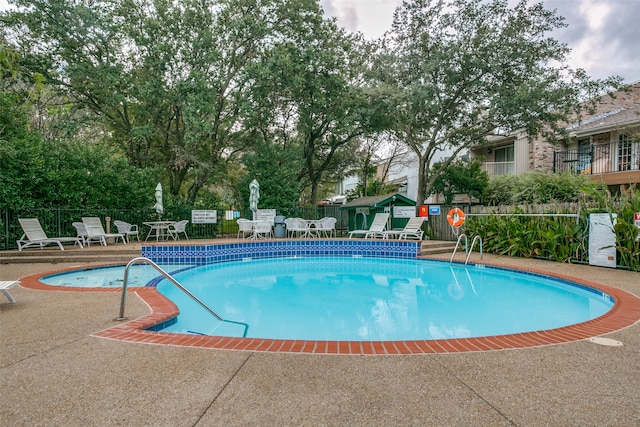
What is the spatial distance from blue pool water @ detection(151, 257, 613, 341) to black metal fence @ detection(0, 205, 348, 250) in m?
5.87

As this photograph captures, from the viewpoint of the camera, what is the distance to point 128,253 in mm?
9992

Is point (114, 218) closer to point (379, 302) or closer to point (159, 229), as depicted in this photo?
point (159, 229)

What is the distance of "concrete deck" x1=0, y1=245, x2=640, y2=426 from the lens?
1917 mm

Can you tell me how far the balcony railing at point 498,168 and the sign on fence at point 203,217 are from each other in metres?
14.9

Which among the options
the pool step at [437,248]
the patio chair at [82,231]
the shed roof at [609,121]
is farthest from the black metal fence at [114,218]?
the shed roof at [609,121]

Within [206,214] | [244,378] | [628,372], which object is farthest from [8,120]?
[628,372]

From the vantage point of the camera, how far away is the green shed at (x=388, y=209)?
1538cm

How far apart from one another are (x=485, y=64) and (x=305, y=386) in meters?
15.8

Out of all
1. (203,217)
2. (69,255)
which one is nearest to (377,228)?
(203,217)

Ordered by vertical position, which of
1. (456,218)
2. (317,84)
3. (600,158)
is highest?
(317,84)

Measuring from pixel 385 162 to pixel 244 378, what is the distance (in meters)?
26.4

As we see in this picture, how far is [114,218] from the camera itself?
1346cm

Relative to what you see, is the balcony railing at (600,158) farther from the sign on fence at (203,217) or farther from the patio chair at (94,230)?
the patio chair at (94,230)

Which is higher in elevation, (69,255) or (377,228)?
(377,228)
